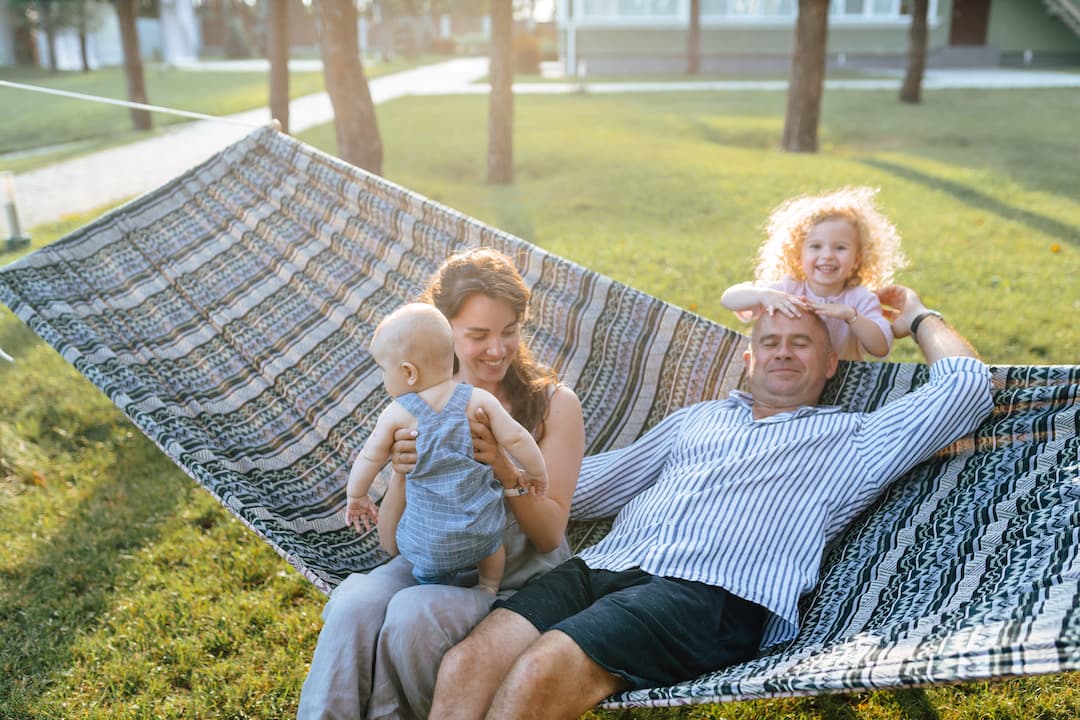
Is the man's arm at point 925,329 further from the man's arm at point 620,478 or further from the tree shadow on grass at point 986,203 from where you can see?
the tree shadow on grass at point 986,203

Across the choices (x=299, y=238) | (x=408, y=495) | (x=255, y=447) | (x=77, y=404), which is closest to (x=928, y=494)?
(x=408, y=495)

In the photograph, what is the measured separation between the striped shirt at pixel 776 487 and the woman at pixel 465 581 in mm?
162

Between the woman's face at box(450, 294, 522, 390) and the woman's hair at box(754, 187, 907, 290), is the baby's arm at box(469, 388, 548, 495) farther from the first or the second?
the woman's hair at box(754, 187, 907, 290)

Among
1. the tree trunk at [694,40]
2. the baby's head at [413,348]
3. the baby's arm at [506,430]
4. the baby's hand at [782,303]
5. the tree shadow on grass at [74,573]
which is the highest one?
the tree trunk at [694,40]

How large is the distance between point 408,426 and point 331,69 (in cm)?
534

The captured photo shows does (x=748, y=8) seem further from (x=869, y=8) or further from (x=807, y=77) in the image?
(x=807, y=77)

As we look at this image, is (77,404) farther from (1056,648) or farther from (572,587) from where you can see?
(1056,648)

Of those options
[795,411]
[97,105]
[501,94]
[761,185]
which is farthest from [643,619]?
[97,105]

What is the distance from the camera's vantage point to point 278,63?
781 cm

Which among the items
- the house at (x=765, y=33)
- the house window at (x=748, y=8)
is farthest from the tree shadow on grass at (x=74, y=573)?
the house window at (x=748, y=8)

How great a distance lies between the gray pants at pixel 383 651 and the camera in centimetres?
166

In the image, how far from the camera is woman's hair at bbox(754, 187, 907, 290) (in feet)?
8.75

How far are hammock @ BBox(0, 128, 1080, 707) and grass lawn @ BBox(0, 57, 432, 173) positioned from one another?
26.6 feet

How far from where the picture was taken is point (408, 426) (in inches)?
68.5
